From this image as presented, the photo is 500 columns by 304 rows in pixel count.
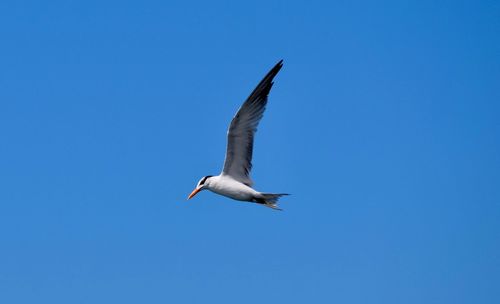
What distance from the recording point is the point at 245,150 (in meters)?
30.1

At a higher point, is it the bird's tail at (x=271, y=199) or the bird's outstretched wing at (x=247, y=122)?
the bird's outstretched wing at (x=247, y=122)

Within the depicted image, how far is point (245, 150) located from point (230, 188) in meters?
1.25

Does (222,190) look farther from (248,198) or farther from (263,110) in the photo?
(263,110)

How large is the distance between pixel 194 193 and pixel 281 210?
144 inches

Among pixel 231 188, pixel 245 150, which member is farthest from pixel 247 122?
pixel 231 188

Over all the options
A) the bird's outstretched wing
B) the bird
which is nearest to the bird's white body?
the bird

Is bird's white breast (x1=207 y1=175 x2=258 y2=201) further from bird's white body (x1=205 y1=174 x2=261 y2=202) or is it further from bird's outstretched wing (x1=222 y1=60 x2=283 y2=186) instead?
bird's outstretched wing (x1=222 y1=60 x2=283 y2=186)

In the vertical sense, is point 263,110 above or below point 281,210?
above

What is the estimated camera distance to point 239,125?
2973 cm

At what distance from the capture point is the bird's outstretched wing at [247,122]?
2966cm

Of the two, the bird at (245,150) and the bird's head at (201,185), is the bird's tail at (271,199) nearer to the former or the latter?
the bird at (245,150)


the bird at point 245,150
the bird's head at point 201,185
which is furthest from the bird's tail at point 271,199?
the bird's head at point 201,185

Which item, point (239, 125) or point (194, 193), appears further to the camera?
point (194, 193)

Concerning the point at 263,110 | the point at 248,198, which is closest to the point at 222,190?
the point at 248,198
